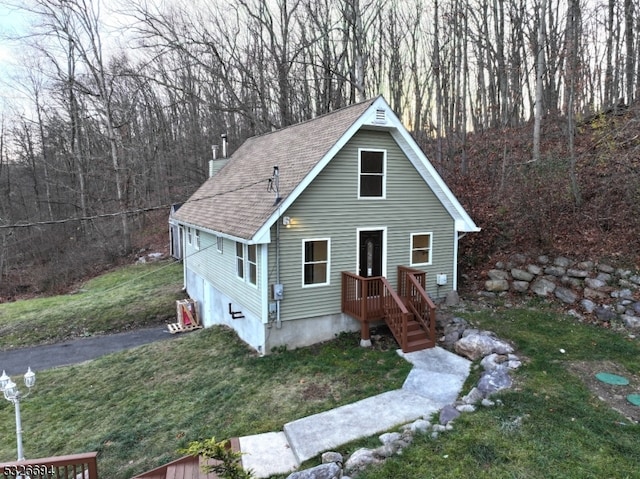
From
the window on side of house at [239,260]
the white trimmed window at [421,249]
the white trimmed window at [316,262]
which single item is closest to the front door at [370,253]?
the white trimmed window at [316,262]

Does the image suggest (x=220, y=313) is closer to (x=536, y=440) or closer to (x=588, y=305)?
(x=536, y=440)

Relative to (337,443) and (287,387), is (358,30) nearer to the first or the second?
(287,387)

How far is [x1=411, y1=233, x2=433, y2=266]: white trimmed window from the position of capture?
11.2 meters

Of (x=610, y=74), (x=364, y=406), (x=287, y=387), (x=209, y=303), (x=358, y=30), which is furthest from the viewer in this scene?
(x=358, y=30)

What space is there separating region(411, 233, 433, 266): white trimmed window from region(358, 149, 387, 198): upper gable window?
6.07ft

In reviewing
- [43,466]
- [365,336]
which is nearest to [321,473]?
[43,466]

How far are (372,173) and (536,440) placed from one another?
7.03 metres

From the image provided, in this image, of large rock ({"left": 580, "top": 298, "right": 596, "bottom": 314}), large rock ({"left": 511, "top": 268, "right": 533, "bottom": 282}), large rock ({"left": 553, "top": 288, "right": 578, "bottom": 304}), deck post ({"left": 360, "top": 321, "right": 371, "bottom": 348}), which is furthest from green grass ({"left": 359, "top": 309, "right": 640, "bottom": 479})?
large rock ({"left": 511, "top": 268, "right": 533, "bottom": 282})

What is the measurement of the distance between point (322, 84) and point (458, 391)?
827 inches

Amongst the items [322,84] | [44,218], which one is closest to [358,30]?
[322,84]

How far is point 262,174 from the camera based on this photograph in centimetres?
1169

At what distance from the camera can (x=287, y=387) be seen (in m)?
7.85

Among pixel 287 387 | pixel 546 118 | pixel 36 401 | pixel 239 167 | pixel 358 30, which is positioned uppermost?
pixel 358 30

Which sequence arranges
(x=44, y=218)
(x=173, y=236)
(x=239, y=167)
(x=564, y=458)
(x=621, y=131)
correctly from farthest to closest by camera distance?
(x=44, y=218) < (x=173, y=236) < (x=239, y=167) < (x=621, y=131) < (x=564, y=458)
